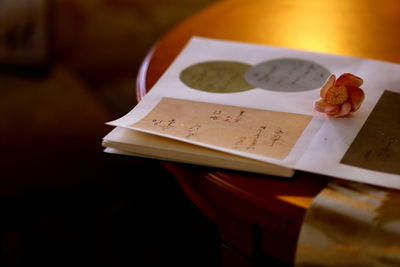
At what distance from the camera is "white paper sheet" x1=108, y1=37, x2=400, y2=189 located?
0.51 m

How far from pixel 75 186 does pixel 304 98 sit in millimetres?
705

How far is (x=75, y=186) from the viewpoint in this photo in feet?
3.94

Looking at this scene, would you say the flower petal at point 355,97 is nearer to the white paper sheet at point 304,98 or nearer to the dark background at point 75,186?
the white paper sheet at point 304,98

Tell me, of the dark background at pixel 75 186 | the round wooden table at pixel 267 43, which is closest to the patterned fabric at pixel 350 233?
the round wooden table at pixel 267 43

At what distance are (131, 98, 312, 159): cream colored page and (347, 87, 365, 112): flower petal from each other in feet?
0.14

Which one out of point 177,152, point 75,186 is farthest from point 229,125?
point 75,186

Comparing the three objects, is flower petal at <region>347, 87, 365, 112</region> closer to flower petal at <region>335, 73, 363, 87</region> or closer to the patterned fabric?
flower petal at <region>335, 73, 363, 87</region>

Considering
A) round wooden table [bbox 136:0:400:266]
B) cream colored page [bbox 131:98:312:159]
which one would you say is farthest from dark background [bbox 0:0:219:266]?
cream colored page [bbox 131:98:312:159]

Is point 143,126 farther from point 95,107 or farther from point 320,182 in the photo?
point 95,107

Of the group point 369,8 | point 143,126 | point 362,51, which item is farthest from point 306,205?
point 369,8

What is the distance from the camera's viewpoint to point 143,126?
557 millimetres

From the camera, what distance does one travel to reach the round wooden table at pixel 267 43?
19.3 inches

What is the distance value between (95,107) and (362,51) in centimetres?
66

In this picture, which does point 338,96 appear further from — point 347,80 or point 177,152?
point 177,152
